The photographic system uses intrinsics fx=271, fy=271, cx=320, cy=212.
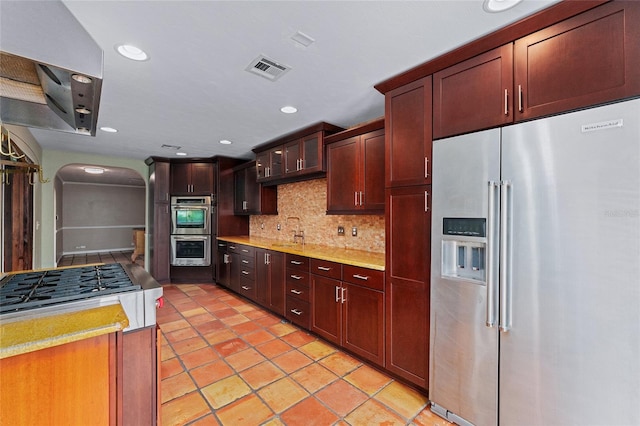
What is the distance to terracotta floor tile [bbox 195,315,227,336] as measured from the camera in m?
3.08

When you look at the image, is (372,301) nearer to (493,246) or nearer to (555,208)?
(493,246)

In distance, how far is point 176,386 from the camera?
2.10 m

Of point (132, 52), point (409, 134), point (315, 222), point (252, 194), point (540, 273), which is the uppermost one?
point (132, 52)

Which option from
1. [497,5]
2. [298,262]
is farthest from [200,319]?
[497,5]

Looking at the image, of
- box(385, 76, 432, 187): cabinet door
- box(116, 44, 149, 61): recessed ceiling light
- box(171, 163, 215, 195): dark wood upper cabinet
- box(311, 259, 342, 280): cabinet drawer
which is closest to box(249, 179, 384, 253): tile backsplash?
box(311, 259, 342, 280): cabinet drawer

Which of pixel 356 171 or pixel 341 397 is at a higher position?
pixel 356 171

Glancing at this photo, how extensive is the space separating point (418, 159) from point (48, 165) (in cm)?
603

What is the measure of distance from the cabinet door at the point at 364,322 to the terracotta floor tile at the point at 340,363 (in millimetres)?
90

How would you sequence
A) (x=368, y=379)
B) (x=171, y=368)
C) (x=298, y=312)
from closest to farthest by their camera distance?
1. (x=368, y=379)
2. (x=171, y=368)
3. (x=298, y=312)

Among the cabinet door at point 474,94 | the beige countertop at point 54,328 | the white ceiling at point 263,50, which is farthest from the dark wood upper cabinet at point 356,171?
the beige countertop at point 54,328

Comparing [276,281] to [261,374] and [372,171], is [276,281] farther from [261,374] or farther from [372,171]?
[372,171]

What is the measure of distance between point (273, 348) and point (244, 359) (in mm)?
312

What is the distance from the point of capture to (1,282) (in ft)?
5.22

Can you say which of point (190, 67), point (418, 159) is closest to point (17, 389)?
point (190, 67)
